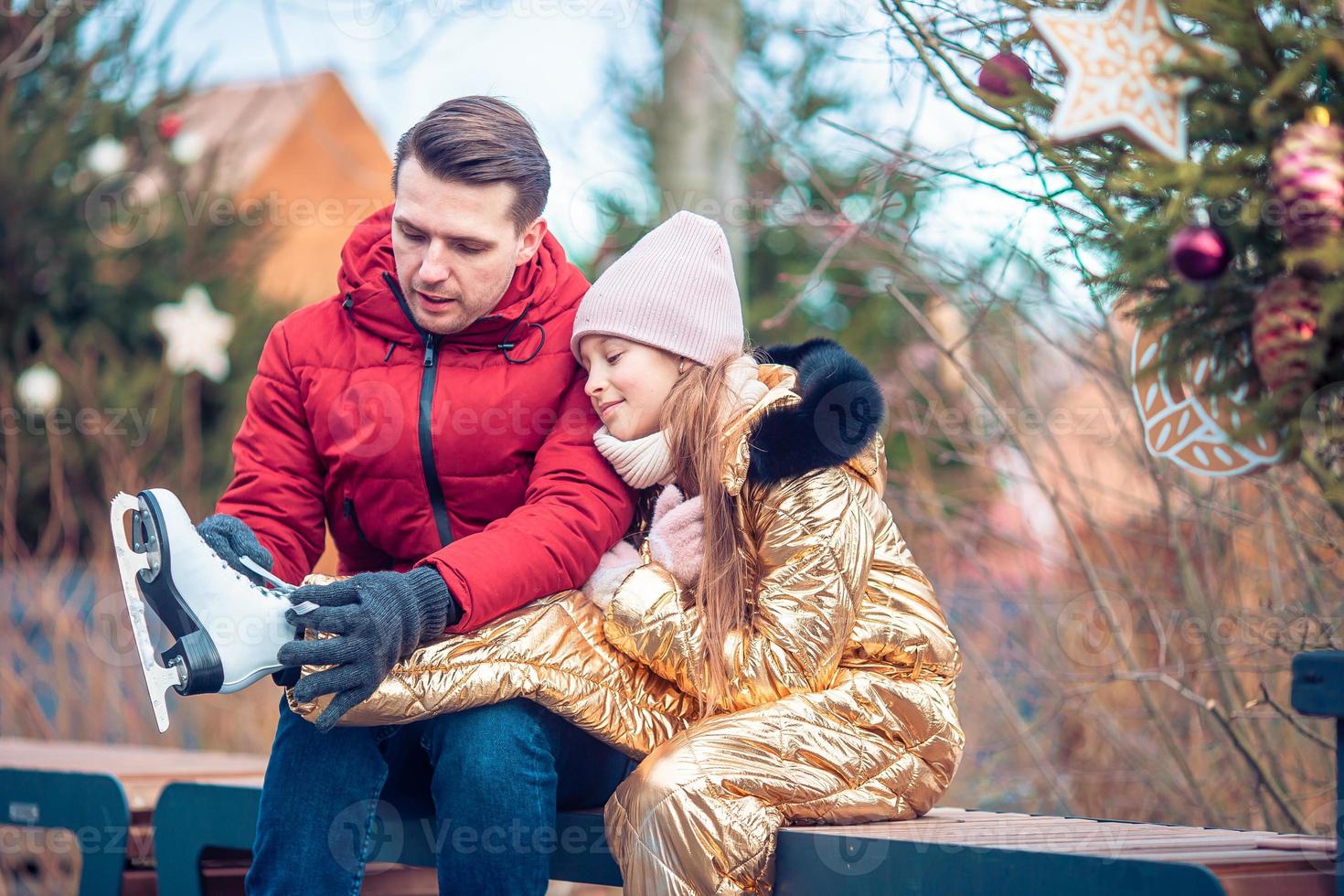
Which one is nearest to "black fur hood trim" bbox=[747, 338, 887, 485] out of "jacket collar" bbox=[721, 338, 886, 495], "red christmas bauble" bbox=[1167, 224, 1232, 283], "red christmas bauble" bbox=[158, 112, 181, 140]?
"jacket collar" bbox=[721, 338, 886, 495]

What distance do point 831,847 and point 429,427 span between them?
859 mm

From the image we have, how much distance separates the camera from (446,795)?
1.85 meters

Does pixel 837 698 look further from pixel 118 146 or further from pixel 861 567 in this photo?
pixel 118 146

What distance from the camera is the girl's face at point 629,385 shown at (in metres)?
2.03

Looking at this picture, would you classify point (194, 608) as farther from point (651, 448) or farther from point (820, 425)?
point (820, 425)

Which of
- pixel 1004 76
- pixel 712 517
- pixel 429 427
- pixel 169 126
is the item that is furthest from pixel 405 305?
pixel 169 126

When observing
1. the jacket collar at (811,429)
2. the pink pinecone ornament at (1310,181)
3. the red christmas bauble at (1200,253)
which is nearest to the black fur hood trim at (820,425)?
the jacket collar at (811,429)

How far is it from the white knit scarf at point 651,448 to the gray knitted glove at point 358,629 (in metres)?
0.37

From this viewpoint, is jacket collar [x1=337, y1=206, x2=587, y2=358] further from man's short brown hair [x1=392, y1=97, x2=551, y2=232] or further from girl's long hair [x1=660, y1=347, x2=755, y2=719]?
girl's long hair [x1=660, y1=347, x2=755, y2=719]

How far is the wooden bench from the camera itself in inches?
58.4

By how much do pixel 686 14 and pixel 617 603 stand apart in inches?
129

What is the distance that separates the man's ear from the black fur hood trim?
0.50 metres

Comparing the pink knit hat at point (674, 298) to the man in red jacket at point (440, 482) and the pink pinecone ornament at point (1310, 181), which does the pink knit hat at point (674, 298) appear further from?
the pink pinecone ornament at point (1310, 181)

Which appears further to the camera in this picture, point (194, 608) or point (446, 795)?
point (446, 795)
